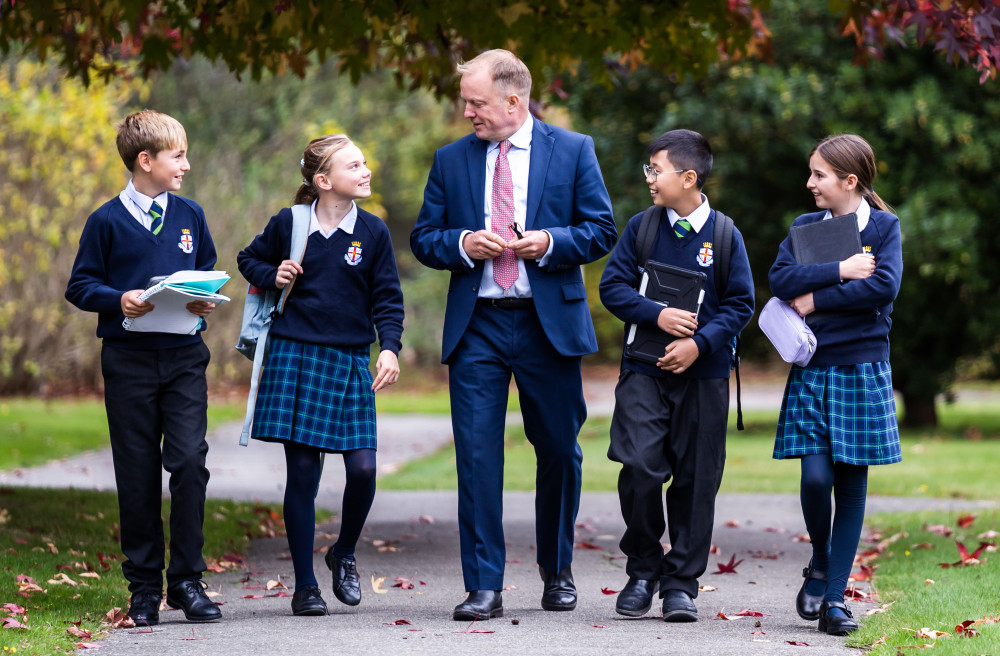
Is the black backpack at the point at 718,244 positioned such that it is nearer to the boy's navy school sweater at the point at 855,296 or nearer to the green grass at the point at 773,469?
the boy's navy school sweater at the point at 855,296

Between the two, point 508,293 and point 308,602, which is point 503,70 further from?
point 308,602

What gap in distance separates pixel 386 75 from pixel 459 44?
70.0 feet

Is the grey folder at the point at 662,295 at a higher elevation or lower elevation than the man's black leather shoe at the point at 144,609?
higher

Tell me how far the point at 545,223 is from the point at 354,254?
782 mm

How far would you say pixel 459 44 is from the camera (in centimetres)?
869

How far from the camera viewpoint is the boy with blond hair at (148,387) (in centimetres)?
503

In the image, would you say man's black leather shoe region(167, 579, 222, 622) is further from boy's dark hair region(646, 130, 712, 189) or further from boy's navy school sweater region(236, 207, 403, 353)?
boy's dark hair region(646, 130, 712, 189)

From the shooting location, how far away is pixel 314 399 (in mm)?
5148

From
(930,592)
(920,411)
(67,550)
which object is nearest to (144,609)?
(67,550)

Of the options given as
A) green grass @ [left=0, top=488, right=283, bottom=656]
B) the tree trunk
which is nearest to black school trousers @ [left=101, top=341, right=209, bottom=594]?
green grass @ [left=0, top=488, right=283, bottom=656]

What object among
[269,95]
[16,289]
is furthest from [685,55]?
[269,95]

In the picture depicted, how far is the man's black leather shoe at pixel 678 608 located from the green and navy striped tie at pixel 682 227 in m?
1.41

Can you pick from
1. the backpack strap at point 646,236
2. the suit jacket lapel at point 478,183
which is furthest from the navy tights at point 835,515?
the suit jacket lapel at point 478,183

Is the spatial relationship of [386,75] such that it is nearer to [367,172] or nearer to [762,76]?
[762,76]
